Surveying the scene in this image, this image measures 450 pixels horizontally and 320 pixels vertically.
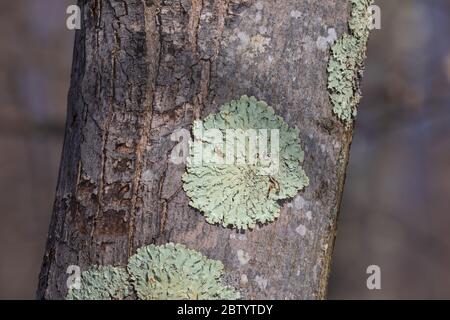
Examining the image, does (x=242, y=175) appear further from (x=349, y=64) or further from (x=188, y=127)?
(x=349, y=64)

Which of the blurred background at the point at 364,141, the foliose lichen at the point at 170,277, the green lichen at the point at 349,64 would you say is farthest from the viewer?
the blurred background at the point at 364,141

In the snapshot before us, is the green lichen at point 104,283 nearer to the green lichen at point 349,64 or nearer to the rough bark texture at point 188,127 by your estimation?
the rough bark texture at point 188,127

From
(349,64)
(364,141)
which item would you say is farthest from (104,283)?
(364,141)

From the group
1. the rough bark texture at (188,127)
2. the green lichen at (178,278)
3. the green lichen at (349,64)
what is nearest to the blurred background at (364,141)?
the green lichen at (349,64)

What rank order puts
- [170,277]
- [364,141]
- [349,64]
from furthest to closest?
[364,141], [349,64], [170,277]

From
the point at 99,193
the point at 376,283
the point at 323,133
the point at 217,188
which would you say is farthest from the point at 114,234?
the point at 376,283

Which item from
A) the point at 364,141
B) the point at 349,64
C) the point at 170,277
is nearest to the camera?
the point at 170,277
